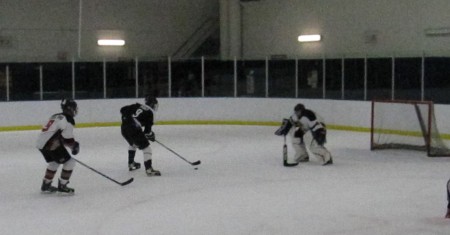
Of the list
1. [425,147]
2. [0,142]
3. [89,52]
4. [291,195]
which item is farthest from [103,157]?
[89,52]

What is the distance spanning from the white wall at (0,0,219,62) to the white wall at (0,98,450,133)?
8.38ft

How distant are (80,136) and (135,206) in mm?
7191

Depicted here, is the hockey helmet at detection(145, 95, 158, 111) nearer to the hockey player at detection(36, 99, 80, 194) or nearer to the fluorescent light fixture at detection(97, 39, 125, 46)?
the hockey player at detection(36, 99, 80, 194)

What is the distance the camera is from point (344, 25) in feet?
53.7

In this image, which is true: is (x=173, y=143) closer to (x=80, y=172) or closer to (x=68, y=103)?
(x=80, y=172)

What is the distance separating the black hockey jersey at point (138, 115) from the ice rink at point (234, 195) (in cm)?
66

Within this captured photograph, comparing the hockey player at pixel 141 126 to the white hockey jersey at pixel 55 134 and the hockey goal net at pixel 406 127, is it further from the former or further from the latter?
the hockey goal net at pixel 406 127

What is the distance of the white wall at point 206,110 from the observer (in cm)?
1485

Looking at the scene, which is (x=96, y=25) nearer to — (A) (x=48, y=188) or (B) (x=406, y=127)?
(B) (x=406, y=127)

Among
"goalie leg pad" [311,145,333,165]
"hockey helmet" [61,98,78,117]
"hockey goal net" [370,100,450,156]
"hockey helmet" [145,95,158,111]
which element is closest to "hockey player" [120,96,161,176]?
"hockey helmet" [145,95,158,111]

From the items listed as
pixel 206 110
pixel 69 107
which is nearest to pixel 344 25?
pixel 206 110

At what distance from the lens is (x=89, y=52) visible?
18.5 m

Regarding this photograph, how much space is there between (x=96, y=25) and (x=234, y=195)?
1217cm

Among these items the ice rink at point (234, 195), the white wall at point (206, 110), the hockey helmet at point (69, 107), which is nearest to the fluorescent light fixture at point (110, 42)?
the white wall at point (206, 110)
